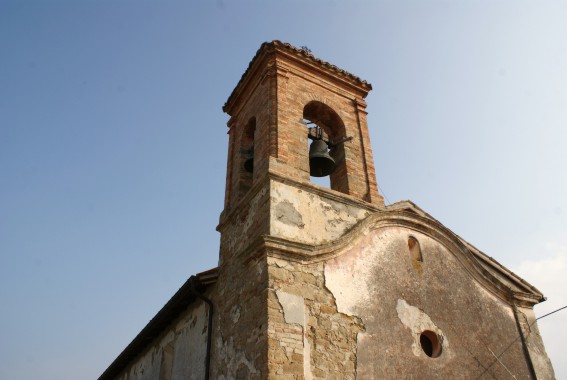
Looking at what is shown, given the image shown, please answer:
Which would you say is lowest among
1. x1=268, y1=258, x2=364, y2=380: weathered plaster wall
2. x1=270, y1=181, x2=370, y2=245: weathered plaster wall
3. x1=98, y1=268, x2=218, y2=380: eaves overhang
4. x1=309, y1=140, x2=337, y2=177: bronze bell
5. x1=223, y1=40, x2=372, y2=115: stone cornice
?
x1=268, y1=258, x2=364, y2=380: weathered plaster wall

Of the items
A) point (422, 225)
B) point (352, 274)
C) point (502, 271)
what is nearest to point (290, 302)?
point (352, 274)

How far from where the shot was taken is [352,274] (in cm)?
664

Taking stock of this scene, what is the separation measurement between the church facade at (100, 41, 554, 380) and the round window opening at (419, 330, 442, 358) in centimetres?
2

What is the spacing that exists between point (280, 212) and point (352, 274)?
1303mm

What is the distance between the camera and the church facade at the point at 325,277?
5934 mm

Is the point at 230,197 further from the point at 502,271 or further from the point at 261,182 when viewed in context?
the point at 502,271

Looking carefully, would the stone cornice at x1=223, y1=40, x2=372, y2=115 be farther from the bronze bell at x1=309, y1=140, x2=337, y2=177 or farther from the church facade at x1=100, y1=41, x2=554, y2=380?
the bronze bell at x1=309, y1=140, x2=337, y2=177

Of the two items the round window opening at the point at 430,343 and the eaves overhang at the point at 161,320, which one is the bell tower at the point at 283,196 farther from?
the round window opening at the point at 430,343

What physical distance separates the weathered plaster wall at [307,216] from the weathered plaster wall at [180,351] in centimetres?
218

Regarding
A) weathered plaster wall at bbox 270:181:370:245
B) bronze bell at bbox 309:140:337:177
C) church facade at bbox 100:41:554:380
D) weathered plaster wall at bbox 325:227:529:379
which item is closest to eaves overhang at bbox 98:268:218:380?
church facade at bbox 100:41:554:380

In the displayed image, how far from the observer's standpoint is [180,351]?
845 cm

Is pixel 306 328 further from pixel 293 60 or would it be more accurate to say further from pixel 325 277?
pixel 293 60

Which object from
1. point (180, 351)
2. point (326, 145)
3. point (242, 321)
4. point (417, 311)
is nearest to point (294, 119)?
point (326, 145)

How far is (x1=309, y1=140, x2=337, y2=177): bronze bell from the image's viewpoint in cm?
809
